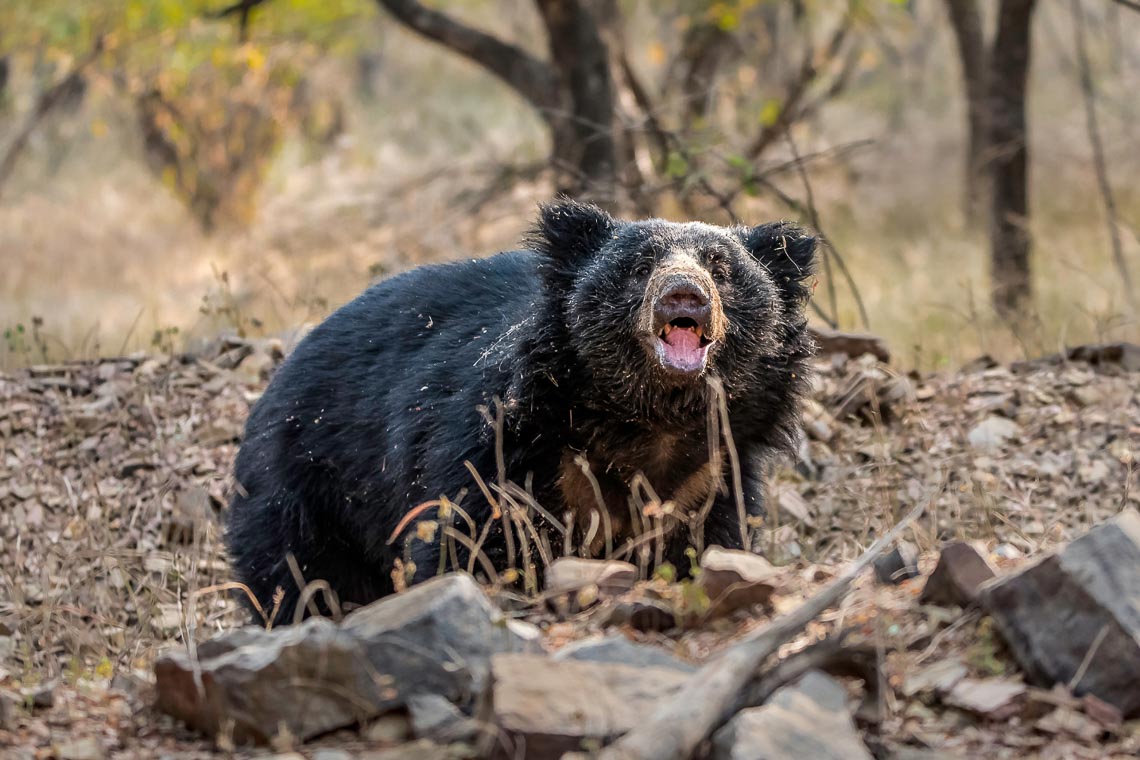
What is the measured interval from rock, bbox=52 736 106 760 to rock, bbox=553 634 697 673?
93 centimetres

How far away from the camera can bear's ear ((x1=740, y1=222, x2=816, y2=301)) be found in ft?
16.4

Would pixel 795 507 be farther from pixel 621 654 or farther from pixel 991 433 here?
pixel 621 654

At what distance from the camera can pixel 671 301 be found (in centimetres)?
432

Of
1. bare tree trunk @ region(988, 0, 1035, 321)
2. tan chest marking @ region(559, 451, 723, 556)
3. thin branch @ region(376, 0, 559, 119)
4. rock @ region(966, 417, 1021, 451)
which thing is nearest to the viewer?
tan chest marking @ region(559, 451, 723, 556)

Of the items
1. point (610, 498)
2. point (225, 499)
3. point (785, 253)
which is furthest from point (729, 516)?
point (225, 499)

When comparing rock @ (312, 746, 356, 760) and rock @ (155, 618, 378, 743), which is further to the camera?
rock @ (155, 618, 378, 743)

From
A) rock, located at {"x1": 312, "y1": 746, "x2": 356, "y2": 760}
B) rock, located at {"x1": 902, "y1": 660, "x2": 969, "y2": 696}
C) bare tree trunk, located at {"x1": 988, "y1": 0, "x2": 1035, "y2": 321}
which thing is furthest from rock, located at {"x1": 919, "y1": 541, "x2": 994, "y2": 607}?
bare tree trunk, located at {"x1": 988, "y1": 0, "x2": 1035, "y2": 321}

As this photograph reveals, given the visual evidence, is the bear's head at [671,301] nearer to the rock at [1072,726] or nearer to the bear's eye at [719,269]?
the bear's eye at [719,269]

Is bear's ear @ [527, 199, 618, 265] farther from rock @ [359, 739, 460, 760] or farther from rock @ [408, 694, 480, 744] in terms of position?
rock @ [359, 739, 460, 760]

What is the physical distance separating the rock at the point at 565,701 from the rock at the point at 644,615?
1.12 ft

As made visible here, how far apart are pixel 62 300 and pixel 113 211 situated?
19.6 feet

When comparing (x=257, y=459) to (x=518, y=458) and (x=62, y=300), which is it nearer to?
(x=518, y=458)

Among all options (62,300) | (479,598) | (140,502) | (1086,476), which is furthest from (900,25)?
(479,598)

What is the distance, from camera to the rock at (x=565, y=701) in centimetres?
264
